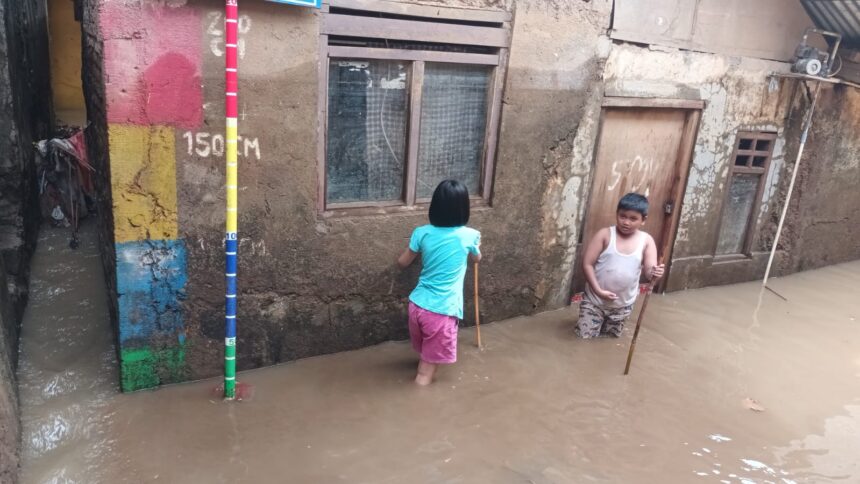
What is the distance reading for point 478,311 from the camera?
5.29 metres

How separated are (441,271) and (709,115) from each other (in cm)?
359

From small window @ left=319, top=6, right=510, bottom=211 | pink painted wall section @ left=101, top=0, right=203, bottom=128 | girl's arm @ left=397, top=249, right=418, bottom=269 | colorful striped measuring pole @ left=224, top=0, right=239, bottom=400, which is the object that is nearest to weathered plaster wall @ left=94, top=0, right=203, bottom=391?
pink painted wall section @ left=101, top=0, right=203, bottom=128

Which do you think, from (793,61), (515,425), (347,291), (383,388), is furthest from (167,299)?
(793,61)

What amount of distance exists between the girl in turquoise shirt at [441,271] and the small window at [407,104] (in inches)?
24.5

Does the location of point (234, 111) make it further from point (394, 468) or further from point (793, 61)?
point (793, 61)

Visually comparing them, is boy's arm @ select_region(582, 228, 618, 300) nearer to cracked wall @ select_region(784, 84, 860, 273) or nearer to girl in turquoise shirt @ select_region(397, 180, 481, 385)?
girl in turquoise shirt @ select_region(397, 180, 481, 385)

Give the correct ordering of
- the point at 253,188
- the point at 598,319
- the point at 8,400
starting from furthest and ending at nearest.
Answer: the point at 598,319, the point at 253,188, the point at 8,400

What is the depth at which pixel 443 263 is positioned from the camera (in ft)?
13.9

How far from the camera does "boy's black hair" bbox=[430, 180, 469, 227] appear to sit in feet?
13.5

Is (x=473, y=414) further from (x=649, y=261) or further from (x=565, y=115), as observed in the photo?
(x=565, y=115)

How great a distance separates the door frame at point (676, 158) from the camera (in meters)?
5.65

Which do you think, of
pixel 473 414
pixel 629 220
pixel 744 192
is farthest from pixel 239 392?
pixel 744 192

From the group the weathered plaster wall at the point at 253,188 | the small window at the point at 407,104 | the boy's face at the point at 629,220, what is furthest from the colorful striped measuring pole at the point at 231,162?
the boy's face at the point at 629,220

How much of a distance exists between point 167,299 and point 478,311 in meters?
2.43
